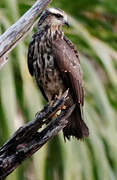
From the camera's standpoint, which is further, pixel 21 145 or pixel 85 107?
pixel 85 107

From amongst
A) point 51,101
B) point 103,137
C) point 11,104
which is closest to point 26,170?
point 103,137

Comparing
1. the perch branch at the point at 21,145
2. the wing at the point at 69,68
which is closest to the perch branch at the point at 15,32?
the perch branch at the point at 21,145

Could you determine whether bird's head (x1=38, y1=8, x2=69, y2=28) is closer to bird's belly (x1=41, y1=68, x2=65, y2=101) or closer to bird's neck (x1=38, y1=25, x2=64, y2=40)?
bird's neck (x1=38, y1=25, x2=64, y2=40)

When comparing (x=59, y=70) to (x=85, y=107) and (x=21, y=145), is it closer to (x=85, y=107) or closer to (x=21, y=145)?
(x=21, y=145)

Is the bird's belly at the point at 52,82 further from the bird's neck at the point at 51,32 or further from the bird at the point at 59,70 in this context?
the bird's neck at the point at 51,32

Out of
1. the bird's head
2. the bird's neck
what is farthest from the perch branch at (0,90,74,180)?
the bird's head

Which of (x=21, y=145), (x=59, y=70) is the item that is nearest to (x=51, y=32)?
(x=59, y=70)

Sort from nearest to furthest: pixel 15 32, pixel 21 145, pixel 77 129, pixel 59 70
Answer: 1. pixel 21 145
2. pixel 15 32
3. pixel 77 129
4. pixel 59 70
